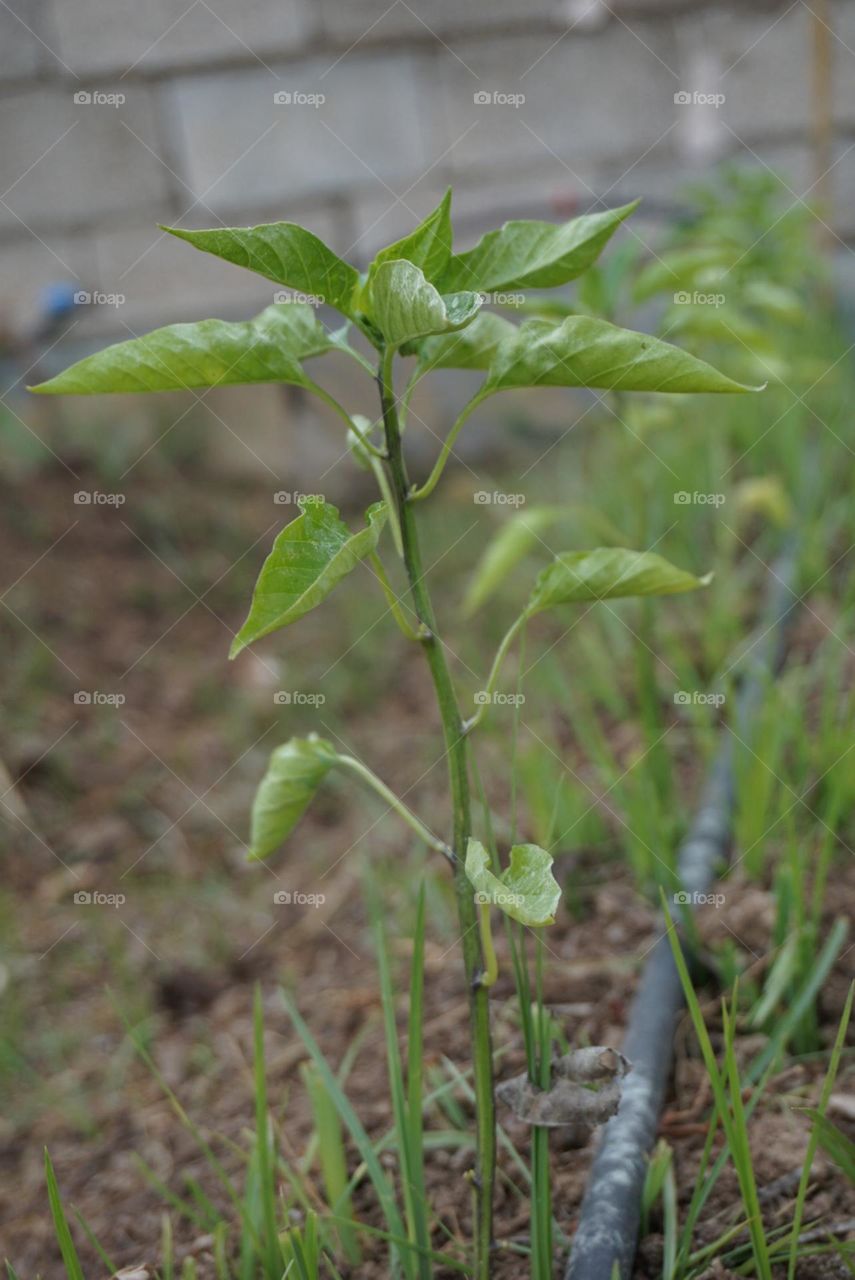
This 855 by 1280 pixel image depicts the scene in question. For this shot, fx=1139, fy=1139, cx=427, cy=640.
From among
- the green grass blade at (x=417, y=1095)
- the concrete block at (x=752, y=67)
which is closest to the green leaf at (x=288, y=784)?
the green grass blade at (x=417, y=1095)

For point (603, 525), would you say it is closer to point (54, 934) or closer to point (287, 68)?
point (54, 934)

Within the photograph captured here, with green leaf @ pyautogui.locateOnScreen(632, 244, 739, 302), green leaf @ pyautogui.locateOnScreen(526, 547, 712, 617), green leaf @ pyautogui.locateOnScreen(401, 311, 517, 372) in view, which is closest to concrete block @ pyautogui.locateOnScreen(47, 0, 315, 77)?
green leaf @ pyautogui.locateOnScreen(632, 244, 739, 302)

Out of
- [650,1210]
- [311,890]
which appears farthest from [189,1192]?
[311,890]

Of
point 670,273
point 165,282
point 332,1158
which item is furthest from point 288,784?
point 165,282

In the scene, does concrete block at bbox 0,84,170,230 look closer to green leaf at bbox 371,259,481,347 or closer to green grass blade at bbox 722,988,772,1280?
green leaf at bbox 371,259,481,347

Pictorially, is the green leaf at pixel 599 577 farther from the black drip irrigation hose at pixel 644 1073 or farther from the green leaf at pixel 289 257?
the black drip irrigation hose at pixel 644 1073
